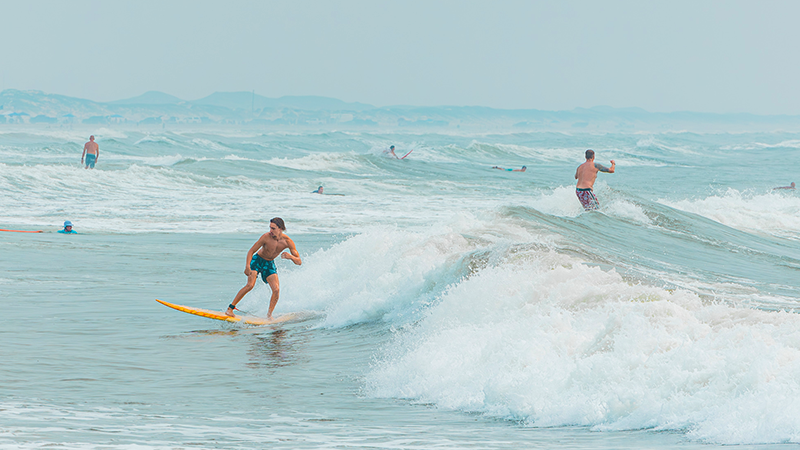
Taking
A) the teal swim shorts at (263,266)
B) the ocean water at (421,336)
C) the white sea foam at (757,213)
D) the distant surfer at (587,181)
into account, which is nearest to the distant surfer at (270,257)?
the teal swim shorts at (263,266)

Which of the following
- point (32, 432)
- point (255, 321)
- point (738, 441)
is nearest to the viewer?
→ point (738, 441)

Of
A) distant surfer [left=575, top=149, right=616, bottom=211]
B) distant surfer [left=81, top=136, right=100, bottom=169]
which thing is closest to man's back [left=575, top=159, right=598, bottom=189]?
distant surfer [left=575, top=149, right=616, bottom=211]

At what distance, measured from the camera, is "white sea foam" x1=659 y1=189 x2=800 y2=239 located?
20125 millimetres

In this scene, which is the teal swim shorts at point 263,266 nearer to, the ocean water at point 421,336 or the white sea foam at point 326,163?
the ocean water at point 421,336

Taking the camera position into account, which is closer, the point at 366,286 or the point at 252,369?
the point at 252,369

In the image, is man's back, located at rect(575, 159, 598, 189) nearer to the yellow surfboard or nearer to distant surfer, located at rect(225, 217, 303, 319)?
distant surfer, located at rect(225, 217, 303, 319)

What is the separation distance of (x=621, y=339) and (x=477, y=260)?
3936 mm

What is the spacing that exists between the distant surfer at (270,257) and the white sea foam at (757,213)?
535 inches

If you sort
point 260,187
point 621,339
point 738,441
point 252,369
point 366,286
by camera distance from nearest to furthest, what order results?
point 738,441 → point 621,339 → point 252,369 → point 366,286 → point 260,187

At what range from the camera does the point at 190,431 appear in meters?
5.80

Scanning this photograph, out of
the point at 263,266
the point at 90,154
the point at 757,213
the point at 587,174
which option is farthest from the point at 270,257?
the point at 90,154

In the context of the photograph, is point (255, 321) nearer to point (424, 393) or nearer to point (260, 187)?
point (424, 393)

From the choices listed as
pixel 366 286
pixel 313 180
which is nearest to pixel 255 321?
pixel 366 286

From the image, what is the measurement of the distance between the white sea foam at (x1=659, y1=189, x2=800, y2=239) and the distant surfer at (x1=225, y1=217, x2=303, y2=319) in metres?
13.6
